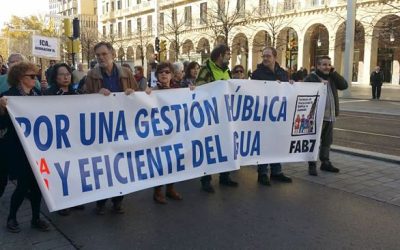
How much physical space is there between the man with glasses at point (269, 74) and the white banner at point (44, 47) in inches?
293

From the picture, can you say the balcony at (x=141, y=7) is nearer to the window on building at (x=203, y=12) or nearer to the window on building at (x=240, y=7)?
the window on building at (x=203, y=12)

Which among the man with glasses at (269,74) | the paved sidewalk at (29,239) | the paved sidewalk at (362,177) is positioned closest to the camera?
the paved sidewalk at (29,239)

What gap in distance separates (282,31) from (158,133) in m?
41.0

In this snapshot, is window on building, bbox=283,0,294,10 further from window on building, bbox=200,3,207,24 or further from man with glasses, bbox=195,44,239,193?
man with glasses, bbox=195,44,239,193

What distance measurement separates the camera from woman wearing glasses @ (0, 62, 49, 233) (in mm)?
4223

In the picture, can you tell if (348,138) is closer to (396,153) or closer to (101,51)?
(396,153)

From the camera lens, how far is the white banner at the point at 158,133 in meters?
4.23

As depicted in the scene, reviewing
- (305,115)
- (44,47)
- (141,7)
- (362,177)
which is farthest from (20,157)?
(141,7)

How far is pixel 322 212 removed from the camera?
4.95 m

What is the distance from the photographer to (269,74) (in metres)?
6.16

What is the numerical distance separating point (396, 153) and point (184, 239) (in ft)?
20.3

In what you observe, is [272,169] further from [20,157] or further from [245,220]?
[20,157]

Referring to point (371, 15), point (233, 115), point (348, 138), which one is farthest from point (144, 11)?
point (233, 115)

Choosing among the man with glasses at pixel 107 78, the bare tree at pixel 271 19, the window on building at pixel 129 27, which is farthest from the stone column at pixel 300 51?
the man with glasses at pixel 107 78
